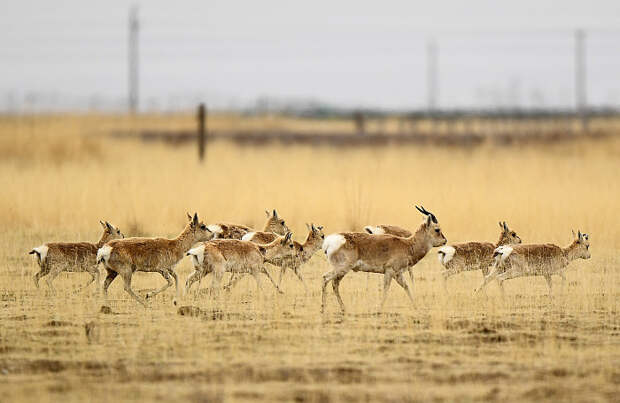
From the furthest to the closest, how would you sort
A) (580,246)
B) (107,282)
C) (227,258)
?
(580,246) → (227,258) → (107,282)

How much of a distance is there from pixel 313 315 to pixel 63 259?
→ 3.76 m

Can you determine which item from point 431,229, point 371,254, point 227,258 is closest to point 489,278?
point 431,229

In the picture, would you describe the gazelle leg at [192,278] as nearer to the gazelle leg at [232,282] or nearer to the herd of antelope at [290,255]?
the herd of antelope at [290,255]

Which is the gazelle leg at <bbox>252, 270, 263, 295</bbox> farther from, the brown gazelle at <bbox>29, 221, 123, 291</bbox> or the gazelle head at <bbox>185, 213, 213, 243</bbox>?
the brown gazelle at <bbox>29, 221, 123, 291</bbox>

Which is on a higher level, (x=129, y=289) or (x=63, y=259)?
(x=63, y=259)

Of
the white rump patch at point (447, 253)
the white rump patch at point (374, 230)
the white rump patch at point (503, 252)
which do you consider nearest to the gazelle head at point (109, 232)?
the white rump patch at point (374, 230)

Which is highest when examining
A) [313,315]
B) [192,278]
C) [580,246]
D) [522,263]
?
[580,246]

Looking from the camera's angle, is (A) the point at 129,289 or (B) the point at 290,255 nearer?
(A) the point at 129,289

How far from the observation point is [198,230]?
48.5 feet

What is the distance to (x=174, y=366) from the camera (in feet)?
33.3

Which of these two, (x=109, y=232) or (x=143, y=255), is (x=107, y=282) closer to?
(x=143, y=255)

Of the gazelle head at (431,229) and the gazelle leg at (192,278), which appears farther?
the gazelle head at (431,229)

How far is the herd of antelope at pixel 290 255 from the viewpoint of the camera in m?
13.4

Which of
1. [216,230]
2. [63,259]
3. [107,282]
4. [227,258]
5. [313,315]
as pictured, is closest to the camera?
[313,315]
